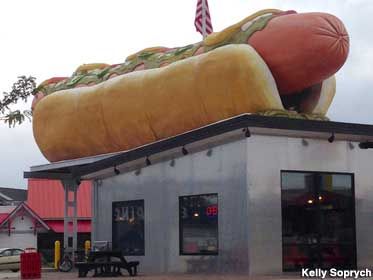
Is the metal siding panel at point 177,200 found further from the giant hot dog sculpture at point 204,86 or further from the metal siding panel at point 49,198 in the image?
the metal siding panel at point 49,198

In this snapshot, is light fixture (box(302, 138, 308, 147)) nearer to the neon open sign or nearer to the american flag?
the neon open sign

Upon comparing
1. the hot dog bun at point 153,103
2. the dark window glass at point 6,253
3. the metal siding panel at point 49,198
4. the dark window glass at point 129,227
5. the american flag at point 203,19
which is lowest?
the dark window glass at point 6,253

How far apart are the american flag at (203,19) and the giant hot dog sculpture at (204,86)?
3.38 m

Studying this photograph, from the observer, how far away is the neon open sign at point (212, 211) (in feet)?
70.2

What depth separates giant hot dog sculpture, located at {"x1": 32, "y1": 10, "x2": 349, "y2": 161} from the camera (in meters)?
25.2

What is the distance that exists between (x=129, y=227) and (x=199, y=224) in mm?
3749

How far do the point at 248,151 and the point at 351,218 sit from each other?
12.6ft

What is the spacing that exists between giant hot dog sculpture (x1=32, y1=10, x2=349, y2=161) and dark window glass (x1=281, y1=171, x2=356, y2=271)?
3.79 meters

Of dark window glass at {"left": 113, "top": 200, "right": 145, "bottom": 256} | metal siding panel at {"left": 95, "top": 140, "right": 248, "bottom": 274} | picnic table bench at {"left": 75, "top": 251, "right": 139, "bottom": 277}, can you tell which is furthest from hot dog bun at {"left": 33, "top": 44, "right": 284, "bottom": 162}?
picnic table bench at {"left": 75, "top": 251, "right": 139, "bottom": 277}

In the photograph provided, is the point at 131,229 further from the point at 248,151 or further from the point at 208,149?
the point at 248,151

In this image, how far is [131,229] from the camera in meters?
24.9

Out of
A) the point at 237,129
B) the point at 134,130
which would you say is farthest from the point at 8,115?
the point at 134,130

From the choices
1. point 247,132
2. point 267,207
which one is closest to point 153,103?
point 247,132

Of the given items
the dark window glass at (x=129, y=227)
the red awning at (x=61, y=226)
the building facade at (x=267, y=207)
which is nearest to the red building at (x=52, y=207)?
the red awning at (x=61, y=226)
